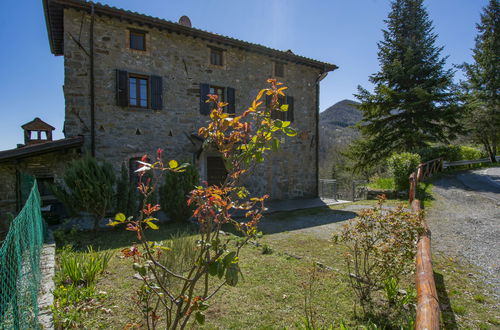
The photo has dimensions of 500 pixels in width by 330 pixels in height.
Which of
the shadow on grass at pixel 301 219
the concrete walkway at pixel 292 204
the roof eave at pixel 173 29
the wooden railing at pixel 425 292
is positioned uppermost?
the roof eave at pixel 173 29

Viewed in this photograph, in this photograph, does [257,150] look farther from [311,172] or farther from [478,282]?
[311,172]

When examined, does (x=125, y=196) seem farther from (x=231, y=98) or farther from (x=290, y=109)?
(x=290, y=109)

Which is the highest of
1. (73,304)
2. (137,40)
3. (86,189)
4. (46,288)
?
(137,40)

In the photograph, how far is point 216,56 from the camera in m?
10.8

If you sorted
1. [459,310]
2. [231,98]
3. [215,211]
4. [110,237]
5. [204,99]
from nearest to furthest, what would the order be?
1. [215,211]
2. [459,310]
3. [110,237]
4. [204,99]
5. [231,98]

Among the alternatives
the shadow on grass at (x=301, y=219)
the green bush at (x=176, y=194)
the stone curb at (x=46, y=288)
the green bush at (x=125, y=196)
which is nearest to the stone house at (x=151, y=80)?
the green bush at (x=176, y=194)

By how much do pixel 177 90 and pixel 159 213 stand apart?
4.58m

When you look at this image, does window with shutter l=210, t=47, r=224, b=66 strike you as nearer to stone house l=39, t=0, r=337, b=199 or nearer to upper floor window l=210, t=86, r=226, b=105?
stone house l=39, t=0, r=337, b=199

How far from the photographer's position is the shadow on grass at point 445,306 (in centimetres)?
277

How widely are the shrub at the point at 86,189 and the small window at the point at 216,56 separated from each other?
20.7ft

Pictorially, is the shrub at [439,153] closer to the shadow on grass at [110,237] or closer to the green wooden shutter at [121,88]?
the shadow on grass at [110,237]

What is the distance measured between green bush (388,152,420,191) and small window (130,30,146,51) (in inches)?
434

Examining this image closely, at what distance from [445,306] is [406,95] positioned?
1430 cm

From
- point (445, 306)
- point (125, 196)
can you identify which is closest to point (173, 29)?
point (125, 196)
